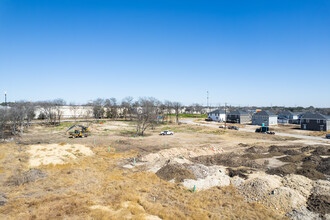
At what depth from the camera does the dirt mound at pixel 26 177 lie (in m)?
16.8

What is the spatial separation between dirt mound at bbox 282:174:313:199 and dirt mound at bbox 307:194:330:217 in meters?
0.71

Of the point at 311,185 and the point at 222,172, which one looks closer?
the point at 311,185

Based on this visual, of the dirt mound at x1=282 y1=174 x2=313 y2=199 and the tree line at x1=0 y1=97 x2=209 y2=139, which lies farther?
the tree line at x1=0 y1=97 x2=209 y2=139

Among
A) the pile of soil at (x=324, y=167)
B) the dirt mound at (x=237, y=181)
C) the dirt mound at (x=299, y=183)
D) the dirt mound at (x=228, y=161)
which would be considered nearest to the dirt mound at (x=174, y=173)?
the dirt mound at (x=237, y=181)

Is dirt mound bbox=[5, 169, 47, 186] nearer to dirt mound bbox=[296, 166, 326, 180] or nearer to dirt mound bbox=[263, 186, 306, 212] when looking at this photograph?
dirt mound bbox=[263, 186, 306, 212]

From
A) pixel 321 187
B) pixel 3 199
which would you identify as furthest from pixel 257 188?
pixel 3 199

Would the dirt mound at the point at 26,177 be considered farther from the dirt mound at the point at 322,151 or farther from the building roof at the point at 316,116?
the building roof at the point at 316,116

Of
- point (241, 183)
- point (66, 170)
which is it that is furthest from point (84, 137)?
point (241, 183)

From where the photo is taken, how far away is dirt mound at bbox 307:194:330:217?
513 inches

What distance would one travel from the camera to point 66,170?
2042 centimetres

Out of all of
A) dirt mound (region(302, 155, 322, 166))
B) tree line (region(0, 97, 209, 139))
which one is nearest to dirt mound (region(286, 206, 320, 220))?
dirt mound (region(302, 155, 322, 166))

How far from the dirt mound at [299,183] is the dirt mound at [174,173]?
27.6 ft

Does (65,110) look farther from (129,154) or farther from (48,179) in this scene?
(48,179)

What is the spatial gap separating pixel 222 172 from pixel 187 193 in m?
A: 6.47
